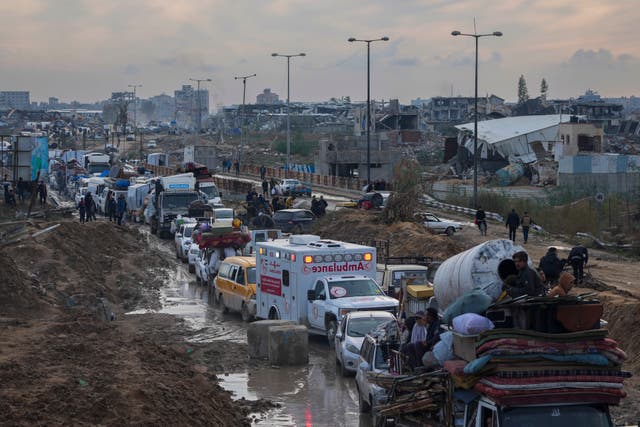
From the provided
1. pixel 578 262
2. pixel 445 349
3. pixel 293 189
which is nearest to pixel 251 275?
pixel 578 262

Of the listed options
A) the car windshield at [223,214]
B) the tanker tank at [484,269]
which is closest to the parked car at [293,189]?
the car windshield at [223,214]

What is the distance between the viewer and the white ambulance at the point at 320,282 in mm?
22781

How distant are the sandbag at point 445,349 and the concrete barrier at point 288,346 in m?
10.5

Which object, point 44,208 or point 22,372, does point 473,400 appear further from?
point 44,208

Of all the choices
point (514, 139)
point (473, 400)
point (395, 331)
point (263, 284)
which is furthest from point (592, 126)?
point (473, 400)

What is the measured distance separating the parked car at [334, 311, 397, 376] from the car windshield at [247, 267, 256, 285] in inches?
291

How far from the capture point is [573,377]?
9961mm

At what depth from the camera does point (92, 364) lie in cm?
1573

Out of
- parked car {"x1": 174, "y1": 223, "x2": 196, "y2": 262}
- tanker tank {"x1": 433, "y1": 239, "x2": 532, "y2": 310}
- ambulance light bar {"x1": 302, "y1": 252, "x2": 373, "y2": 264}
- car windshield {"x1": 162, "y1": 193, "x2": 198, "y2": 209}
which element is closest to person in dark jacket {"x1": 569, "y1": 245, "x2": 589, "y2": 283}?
ambulance light bar {"x1": 302, "y1": 252, "x2": 373, "y2": 264}

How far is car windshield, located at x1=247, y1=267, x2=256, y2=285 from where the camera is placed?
92.2 ft

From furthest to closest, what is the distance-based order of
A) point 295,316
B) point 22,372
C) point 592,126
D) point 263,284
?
point 592,126
point 263,284
point 295,316
point 22,372

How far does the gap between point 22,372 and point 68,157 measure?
89.4 meters

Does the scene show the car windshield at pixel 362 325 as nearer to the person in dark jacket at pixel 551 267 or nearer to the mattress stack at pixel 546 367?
the person in dark jacket at pixel 551 267

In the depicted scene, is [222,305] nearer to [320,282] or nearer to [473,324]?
[320,282]
